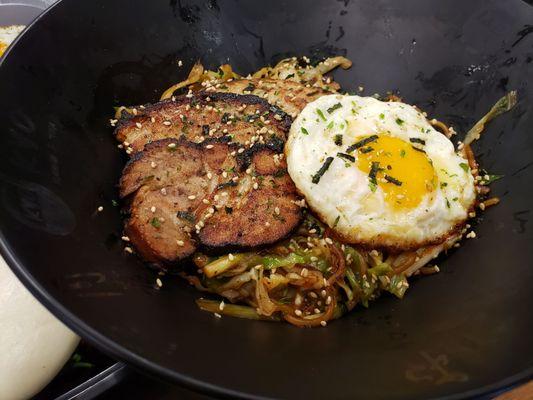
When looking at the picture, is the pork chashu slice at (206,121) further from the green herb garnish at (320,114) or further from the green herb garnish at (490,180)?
the green herb garnish at (490,180)

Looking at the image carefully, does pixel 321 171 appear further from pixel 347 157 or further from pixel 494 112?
pixel 494 112

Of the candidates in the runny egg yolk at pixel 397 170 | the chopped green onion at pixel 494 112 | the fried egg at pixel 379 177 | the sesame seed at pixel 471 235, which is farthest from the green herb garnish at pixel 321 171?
the chopped green onion at pixel 494 112

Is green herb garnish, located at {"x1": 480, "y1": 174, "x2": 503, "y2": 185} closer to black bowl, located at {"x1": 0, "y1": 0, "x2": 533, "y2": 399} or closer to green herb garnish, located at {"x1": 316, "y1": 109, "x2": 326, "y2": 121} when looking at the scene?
black bowl, located at {"x1": 0, "y1": 0, "x2": 533, "y2": 399}

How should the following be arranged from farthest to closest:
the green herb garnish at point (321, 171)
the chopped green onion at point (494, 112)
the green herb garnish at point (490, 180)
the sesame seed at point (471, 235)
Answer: the chopped green onion at point (494, 112)
the green herb garnish at point (490, 180)
the sesame seed at point (471, 235)
the green herb garnish at point (321, 171)

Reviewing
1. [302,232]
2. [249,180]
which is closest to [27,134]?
[249,180]

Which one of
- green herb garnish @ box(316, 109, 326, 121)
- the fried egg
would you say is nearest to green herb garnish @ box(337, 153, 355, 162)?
the fried egg
